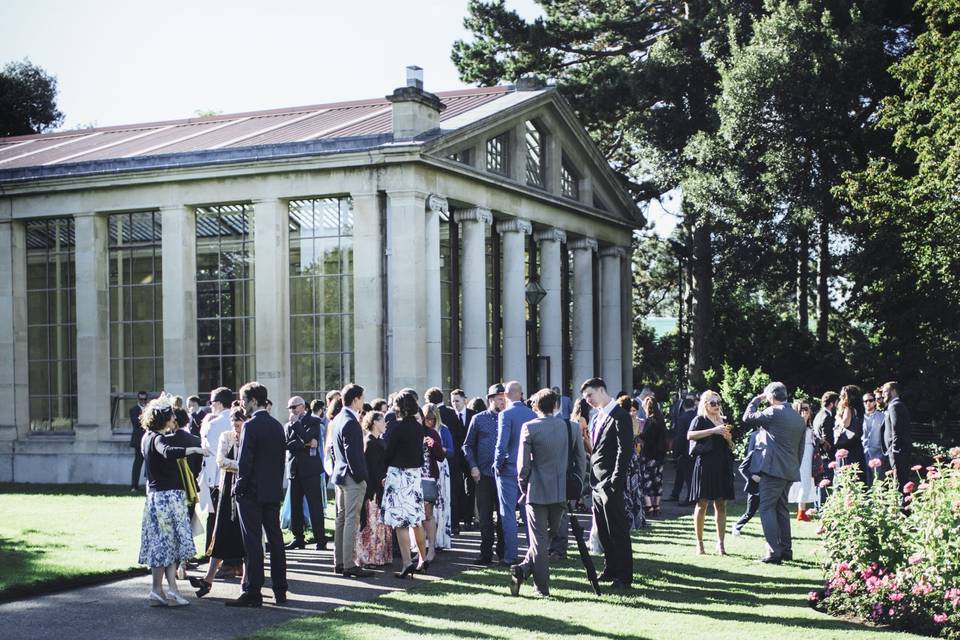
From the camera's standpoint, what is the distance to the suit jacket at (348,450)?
11.7 metres

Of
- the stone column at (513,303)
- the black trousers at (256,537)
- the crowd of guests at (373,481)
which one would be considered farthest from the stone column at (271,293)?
the black trousers at (256,537)

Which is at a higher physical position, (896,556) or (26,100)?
A: (26,100)

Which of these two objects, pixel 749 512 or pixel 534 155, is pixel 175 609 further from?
pixel 534 155

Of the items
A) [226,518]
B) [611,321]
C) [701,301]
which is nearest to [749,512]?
[226,518]

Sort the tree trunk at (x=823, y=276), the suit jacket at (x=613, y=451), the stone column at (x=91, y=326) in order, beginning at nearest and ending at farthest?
the suit jacket at (x=613, y=451), the stone column at (x=91, y=326), the tree trunk at (x=823, y=276)

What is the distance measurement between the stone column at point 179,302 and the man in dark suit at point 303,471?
36.4 feet

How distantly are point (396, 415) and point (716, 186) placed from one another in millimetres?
20069

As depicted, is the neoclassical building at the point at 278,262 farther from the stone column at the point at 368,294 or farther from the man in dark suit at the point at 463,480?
the man in dark suit at the point at 463,480

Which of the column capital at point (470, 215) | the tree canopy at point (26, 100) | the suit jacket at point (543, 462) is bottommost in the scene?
the suit jacket at point (543, 462)

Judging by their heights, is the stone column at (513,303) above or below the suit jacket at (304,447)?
above

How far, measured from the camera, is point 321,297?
25.0m

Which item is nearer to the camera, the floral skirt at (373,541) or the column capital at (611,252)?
the floral skirt at (373,541)

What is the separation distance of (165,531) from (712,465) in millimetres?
6612

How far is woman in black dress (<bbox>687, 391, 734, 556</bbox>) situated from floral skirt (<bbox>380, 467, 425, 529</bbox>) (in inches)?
140
